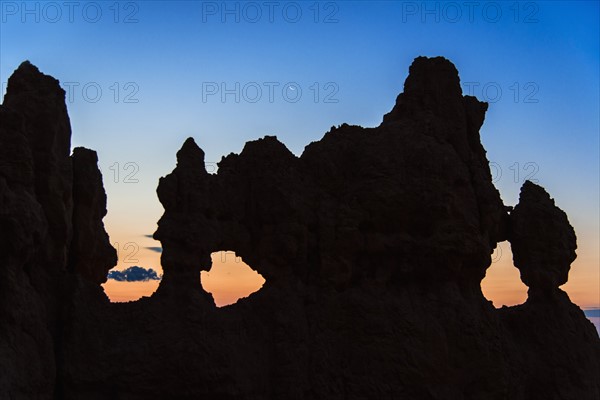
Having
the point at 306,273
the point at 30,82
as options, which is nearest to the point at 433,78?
the point at 306,273

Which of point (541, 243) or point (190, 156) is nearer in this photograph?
point (190, 156)

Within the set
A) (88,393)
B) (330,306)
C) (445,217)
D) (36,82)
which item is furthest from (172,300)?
(445,217)

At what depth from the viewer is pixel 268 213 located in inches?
501

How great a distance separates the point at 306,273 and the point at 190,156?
8.89 feet

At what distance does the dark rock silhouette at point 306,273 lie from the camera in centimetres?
1084

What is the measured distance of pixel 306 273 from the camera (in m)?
12.8

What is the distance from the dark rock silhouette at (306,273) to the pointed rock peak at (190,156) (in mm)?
23

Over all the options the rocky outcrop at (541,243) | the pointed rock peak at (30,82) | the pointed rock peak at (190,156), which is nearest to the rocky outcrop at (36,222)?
the pointed rock peak at (30,82)

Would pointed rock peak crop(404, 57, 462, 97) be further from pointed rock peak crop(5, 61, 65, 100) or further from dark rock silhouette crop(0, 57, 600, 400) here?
pointed rock peak crop(5, 61, 65, 100)

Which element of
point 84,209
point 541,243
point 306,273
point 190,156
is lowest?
point 306,273

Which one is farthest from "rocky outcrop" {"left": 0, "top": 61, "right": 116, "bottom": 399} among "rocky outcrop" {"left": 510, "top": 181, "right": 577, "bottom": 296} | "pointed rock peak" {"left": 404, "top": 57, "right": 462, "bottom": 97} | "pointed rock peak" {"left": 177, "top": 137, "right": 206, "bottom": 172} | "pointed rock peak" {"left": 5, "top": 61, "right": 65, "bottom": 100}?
"rocky outcrop" {"left": 510, "top": 181, "right": 577, "bottom": 296}

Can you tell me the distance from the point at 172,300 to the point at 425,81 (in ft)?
21.5

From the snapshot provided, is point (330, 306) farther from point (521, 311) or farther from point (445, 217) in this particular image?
point (521, 311)

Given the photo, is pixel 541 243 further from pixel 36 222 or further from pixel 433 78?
pixel 36 222
